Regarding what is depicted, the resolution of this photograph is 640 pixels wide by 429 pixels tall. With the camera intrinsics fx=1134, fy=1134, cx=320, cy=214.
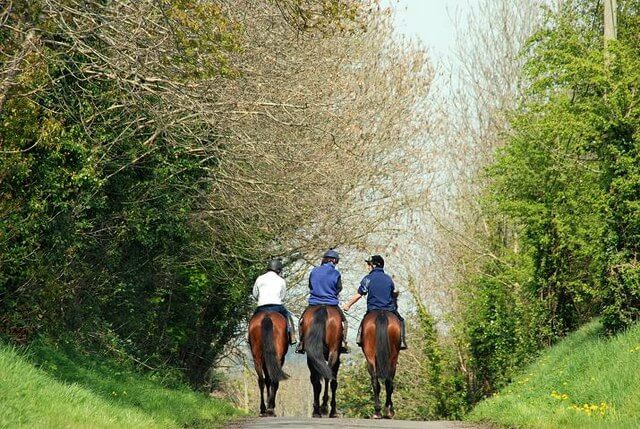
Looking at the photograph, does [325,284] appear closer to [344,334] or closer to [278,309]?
[278,309]

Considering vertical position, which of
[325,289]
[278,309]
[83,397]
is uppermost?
[325,289]

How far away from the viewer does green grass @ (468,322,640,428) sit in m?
13.5

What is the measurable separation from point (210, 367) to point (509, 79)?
20205 millimetres

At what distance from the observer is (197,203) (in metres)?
25.8

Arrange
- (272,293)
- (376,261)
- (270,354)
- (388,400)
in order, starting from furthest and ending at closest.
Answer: (388,400) < (376,261) < (272,293) < (270,354)

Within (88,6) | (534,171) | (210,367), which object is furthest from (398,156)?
(88,6)

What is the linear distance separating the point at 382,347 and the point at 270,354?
2097 mm

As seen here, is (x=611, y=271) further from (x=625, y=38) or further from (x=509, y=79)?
(x=509, y=79)

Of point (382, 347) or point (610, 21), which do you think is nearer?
point (382, 347)

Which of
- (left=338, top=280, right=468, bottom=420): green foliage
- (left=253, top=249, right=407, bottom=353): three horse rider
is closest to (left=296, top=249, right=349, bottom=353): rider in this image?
(left=253, top=249, right=407, bottom=353): three horse rider

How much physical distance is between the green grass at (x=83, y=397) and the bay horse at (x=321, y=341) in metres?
1.74

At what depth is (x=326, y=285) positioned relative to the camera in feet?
63.3

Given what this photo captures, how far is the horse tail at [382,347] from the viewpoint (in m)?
19.6

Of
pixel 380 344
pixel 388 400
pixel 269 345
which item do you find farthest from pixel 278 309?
pixel 388 400
